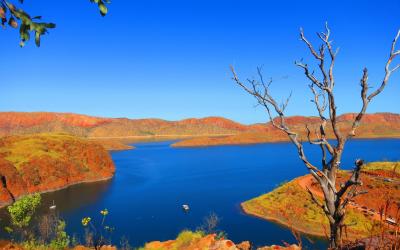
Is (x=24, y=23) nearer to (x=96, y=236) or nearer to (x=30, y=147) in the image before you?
(x=96, y=236)

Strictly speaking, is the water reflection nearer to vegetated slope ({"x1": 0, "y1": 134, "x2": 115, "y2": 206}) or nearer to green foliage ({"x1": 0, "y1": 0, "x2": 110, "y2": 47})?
vegetated slope ({"x1": 0, "y1": 134, "x2": 115, "y2": 206})

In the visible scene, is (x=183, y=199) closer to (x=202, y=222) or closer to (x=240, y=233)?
(x=202, y=222)

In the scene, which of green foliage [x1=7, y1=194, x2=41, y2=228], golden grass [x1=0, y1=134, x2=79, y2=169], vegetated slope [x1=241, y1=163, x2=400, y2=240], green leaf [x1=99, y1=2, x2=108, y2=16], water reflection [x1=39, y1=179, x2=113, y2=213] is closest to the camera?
green leaf [x1=99, y1=2, x2=108, y2=16]

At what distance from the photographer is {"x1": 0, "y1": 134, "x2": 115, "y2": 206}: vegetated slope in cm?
7300

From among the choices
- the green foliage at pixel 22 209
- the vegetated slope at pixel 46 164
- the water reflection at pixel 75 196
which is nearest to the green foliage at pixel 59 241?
the green foliage at pixel 22 209

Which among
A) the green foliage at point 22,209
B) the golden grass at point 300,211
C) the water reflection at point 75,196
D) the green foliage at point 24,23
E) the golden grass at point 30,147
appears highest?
the green foliage at point 24,23

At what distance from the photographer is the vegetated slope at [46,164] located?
73.0m

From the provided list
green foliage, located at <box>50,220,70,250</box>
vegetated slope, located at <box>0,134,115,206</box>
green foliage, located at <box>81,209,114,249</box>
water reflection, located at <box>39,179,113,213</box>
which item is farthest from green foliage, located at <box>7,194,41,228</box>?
vegetated slope, located at <box>0,134,115,206</box>

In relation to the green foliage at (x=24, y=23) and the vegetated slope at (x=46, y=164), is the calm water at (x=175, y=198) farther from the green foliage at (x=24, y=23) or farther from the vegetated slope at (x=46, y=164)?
the green foliage at (x=24, y=23)

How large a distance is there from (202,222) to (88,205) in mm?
22056

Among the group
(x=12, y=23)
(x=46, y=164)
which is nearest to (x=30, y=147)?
(x=46, y=164)

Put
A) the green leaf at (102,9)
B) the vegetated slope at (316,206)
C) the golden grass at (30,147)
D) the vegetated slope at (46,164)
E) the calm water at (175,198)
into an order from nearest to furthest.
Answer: the green leaf at (102,9), the vegetated slope at (316,206), the calm water at (175,198), the vegetated slope at (46,164), the golden grass at (30,147)

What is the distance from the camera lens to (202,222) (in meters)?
52.0

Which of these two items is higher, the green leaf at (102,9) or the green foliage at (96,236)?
the green leaf at (102,9)
